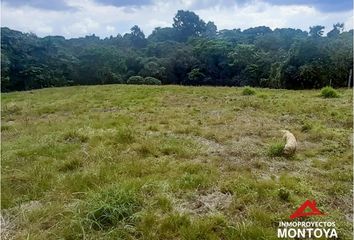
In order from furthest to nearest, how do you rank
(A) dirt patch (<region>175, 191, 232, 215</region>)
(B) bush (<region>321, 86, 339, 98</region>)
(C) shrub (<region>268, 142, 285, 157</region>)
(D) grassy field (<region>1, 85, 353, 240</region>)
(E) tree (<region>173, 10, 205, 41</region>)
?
(E) tree (<region>173, 10, 205, 41</region>)
(B) bush (<region>321, 86, 339, 98</region>)
(C) shrub (<region>268, 142, 285, 157</region>)
(A) dirt patch (<region>175, 191, 232, 215</region>)
(D) grassy field (<region>1, 85, 353, 240</region>)

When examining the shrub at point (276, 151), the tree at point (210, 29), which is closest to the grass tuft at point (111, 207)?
the shrub at point (276, 151)

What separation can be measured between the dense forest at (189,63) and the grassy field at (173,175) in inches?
800

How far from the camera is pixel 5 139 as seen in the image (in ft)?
28.9

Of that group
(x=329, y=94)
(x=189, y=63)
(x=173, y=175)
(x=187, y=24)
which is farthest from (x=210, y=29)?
(x=173, y=175)

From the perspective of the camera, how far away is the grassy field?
4082 mm

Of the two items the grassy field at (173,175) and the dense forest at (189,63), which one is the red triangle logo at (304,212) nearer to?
the grassy field at (173,175)

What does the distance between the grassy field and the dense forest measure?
2031 cm

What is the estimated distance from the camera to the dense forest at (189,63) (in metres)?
29.5

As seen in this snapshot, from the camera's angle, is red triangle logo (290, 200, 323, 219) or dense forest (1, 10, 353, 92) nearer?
red triangle logo (290, 200, 323, 219)

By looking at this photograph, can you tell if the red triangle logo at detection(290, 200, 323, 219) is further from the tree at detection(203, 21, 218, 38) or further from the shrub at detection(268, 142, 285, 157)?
the tree at detection(203, 21, 218, 38)

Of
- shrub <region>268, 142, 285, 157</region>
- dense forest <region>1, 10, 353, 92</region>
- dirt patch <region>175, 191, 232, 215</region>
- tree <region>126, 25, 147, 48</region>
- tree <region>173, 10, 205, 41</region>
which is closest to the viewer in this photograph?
dirt patch <region>175, 191, 232, 215</region>

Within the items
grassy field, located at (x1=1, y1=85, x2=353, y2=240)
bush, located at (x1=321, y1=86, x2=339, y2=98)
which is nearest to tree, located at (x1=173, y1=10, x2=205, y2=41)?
bush, located at (x1=321, y1=86, x2=339, y2=98)

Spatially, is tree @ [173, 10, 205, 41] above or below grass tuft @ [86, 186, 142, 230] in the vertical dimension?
above
